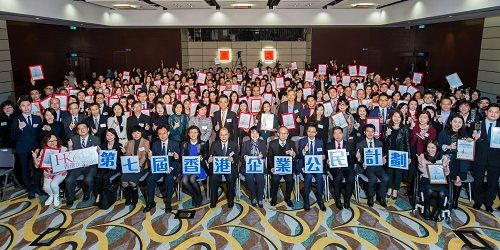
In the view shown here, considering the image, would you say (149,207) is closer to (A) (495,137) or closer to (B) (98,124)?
(B) (98,124)

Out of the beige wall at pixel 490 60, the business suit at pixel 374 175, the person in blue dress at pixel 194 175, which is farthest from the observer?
the beige wall at pixel 490 60

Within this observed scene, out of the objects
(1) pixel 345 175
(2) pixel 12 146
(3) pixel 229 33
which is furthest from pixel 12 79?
(1) pixel 345 175

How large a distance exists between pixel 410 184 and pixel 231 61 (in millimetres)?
13772

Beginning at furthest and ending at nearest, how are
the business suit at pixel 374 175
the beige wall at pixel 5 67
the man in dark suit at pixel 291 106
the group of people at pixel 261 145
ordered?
the beige wall at pixel 5 67 < the man in dark suit at pixel 291 106 < the business suit at pixel 374 175 < the group of people at pixel 261 145

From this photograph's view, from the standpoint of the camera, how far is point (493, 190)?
5.75m

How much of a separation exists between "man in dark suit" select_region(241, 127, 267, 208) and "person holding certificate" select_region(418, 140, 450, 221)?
2468 millimetres

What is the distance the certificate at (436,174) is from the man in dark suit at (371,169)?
725 millimetres

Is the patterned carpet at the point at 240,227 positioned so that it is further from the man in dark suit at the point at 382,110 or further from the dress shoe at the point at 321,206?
the man in dark suit at the point at 382,110

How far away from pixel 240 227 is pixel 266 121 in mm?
2364

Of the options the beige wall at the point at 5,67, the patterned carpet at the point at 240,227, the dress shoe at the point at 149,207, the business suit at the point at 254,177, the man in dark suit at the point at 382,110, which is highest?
the beige wall at the point at 5,67

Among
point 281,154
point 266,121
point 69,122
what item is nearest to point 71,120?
point 69,122

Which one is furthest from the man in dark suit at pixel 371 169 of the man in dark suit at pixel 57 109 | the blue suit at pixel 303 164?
the man in dark suit at pixel 57 109

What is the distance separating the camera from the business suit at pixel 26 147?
6418 millimetres

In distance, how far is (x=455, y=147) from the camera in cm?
559
